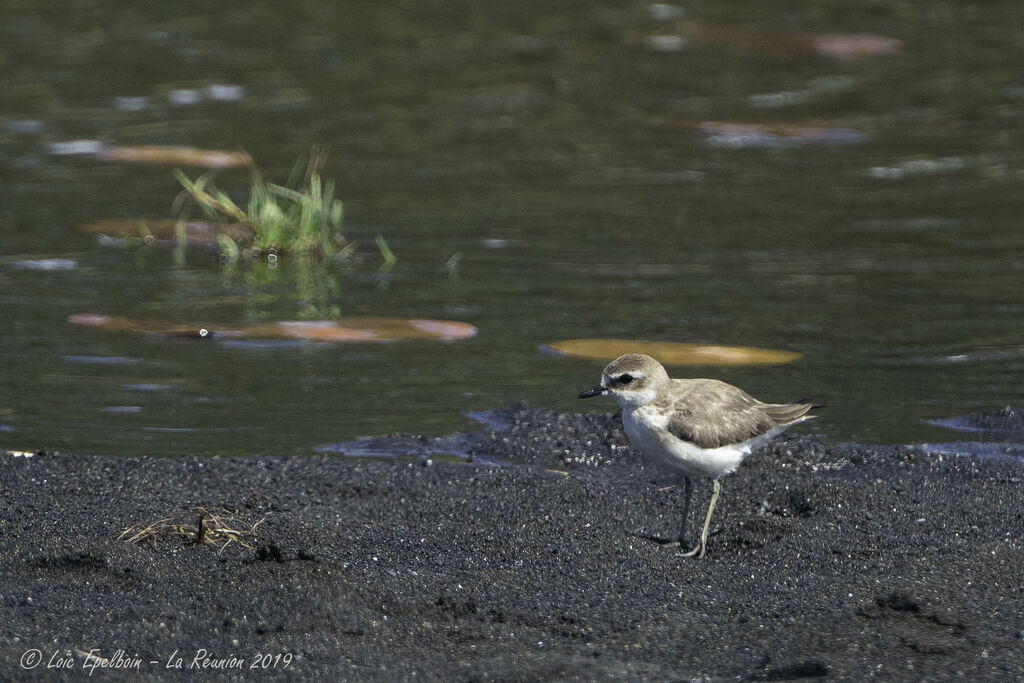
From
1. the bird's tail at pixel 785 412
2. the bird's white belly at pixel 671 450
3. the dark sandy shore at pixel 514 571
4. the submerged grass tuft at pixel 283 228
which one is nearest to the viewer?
the dark sandy shore at pixel 514 571

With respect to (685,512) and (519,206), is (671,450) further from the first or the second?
(519,206)

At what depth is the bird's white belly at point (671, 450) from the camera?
5.45m

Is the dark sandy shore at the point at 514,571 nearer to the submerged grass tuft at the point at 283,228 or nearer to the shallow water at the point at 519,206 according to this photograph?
the shallow water at the point at 519,206

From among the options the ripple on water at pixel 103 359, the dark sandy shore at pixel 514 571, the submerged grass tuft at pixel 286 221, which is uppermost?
the submerged grass tuft at pixel 286 221

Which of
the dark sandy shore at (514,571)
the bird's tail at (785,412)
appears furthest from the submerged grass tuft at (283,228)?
the bird's tail at (785,412)

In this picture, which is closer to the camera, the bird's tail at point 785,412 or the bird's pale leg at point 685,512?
the bird's pale leg at point 685,512

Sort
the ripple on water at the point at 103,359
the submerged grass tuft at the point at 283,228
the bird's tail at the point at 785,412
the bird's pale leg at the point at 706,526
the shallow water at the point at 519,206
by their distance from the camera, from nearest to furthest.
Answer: the bird's pale leg at the point at 706,526 → the bird's tail at the point at 785,412 → the shallow water at the point at 519,206 → the ripple on water at the point at 103,359 → the submerged grass tuft at the point at 283,228

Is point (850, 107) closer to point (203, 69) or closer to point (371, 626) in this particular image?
point (203, 69)

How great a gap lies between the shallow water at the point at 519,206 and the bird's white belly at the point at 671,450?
5.40ft

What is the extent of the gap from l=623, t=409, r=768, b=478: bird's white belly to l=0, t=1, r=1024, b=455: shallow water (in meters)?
1.65

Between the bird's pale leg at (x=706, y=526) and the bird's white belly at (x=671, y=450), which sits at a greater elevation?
the bird's white belly at (x=671, y=450)

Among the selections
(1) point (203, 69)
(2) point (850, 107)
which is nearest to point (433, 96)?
(1) point (203, 69)

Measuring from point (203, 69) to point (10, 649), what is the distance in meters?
13.1

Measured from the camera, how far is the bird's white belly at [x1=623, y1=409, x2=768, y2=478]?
5453 millimetres
